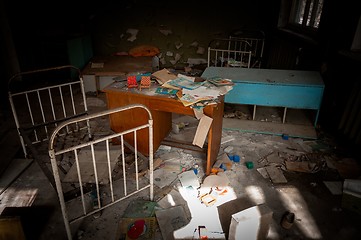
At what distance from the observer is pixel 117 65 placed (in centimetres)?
595

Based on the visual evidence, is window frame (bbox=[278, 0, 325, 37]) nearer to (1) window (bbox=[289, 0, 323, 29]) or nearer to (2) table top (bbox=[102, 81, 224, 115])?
(1) window (bbox=[289, 0, 323, 29])

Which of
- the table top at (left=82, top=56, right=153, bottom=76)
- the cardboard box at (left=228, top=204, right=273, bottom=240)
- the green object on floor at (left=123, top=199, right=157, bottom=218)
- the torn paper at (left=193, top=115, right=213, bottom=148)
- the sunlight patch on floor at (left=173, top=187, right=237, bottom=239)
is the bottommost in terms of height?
the sunlight patch on floor at (left=173, top=187, right=237, bottom=239)

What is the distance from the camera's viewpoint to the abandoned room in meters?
2.32

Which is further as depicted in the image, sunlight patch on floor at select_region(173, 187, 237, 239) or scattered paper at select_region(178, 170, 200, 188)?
scattered paper at select_region(178, 170, 200, 188)

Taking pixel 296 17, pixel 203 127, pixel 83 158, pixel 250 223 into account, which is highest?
pixel 296 17

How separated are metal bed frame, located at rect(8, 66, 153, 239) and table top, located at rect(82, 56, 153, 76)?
102 centimetres

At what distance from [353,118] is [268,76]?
50.1 inches

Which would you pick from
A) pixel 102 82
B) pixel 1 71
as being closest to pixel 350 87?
pixel 102 82

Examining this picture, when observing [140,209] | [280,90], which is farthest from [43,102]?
[280,90]

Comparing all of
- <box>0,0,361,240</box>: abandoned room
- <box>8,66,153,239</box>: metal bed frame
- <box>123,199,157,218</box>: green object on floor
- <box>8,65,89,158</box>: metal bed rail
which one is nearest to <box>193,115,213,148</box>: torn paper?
<box>0,0,361,240</box>: abandoned room

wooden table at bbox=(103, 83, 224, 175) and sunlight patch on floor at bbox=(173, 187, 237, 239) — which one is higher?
wooden table at bbox=(103, 83, 224, 175)

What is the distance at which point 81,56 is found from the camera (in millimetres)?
6145

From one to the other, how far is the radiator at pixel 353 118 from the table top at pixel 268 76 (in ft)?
1.38

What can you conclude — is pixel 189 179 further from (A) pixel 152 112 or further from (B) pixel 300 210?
(B) pixel 300 210
